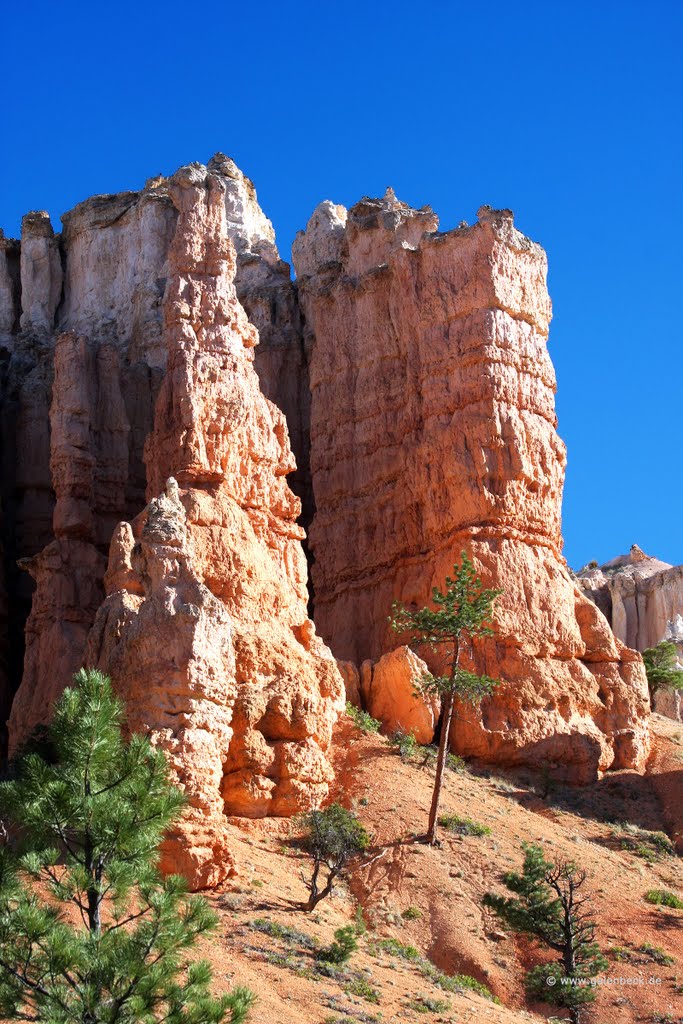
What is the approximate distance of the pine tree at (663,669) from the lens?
188ft

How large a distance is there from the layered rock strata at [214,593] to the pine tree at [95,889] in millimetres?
9433

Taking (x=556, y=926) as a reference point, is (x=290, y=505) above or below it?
above

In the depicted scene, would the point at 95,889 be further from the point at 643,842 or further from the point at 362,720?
the point at 643,842

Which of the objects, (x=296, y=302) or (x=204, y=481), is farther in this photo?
(x=296, y=302)

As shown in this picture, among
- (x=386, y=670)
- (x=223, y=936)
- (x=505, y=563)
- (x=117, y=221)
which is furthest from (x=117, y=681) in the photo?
(x=117, y=221)

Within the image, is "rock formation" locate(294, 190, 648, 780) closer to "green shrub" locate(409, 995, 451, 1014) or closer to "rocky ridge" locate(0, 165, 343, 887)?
"rocky ridge" locate(0, 165, 343, 887)

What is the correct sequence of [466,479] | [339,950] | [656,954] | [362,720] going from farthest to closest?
1. [466,479]
2. [362,720]
3. [656,954]
4. [339,950]

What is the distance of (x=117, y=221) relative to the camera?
65812mm

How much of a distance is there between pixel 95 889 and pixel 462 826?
1829 centimetres

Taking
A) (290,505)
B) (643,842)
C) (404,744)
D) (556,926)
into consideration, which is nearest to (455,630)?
(404,744)

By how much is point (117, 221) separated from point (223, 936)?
142ft

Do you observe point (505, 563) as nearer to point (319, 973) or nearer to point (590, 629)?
point (590, 629)

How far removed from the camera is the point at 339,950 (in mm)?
28891

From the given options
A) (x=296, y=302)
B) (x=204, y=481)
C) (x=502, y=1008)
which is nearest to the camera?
(x=502, y=1008)
